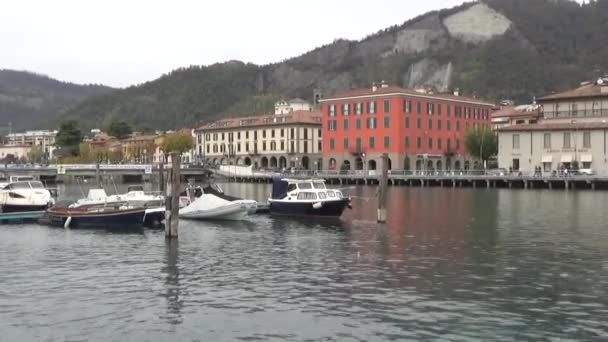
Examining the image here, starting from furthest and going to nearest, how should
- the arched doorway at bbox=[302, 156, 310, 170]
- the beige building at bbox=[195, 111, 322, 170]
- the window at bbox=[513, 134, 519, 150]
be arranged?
the arched doorway at bbox=[302, 156, 310, 170]
the beige building at bbox=[195, 111, 322, 170]
the window at bbox=[513, 134, 519, 150]

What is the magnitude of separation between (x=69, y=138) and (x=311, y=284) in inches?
6904

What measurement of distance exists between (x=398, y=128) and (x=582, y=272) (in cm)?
8965

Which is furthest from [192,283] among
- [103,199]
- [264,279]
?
[103,199]

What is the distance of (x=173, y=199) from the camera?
3747cm

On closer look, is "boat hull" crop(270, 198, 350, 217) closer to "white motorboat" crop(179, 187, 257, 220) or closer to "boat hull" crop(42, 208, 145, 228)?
"white motorboat" crop(179, 187, 257, 220)

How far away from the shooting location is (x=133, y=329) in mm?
20234

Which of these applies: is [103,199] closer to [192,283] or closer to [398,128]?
[192,283]

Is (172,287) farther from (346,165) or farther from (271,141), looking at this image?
(271,141)

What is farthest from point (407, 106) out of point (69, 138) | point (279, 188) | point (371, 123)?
point (69, 138)

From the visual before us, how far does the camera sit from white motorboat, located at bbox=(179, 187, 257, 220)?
51156mm

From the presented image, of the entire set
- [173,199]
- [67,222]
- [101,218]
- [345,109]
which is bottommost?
[67,222]

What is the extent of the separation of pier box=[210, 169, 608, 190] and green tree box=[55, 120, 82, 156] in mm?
77090

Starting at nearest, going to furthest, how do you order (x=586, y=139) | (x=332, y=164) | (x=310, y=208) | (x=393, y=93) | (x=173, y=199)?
(x=173, y=199)
(x=310, y=208)
(x=586, y=139)
(x=393, y=93)
(x=332, y=164)

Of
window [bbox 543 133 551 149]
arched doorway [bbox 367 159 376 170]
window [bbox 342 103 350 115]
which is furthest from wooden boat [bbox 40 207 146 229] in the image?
window [bbox 342 103 350 115]
